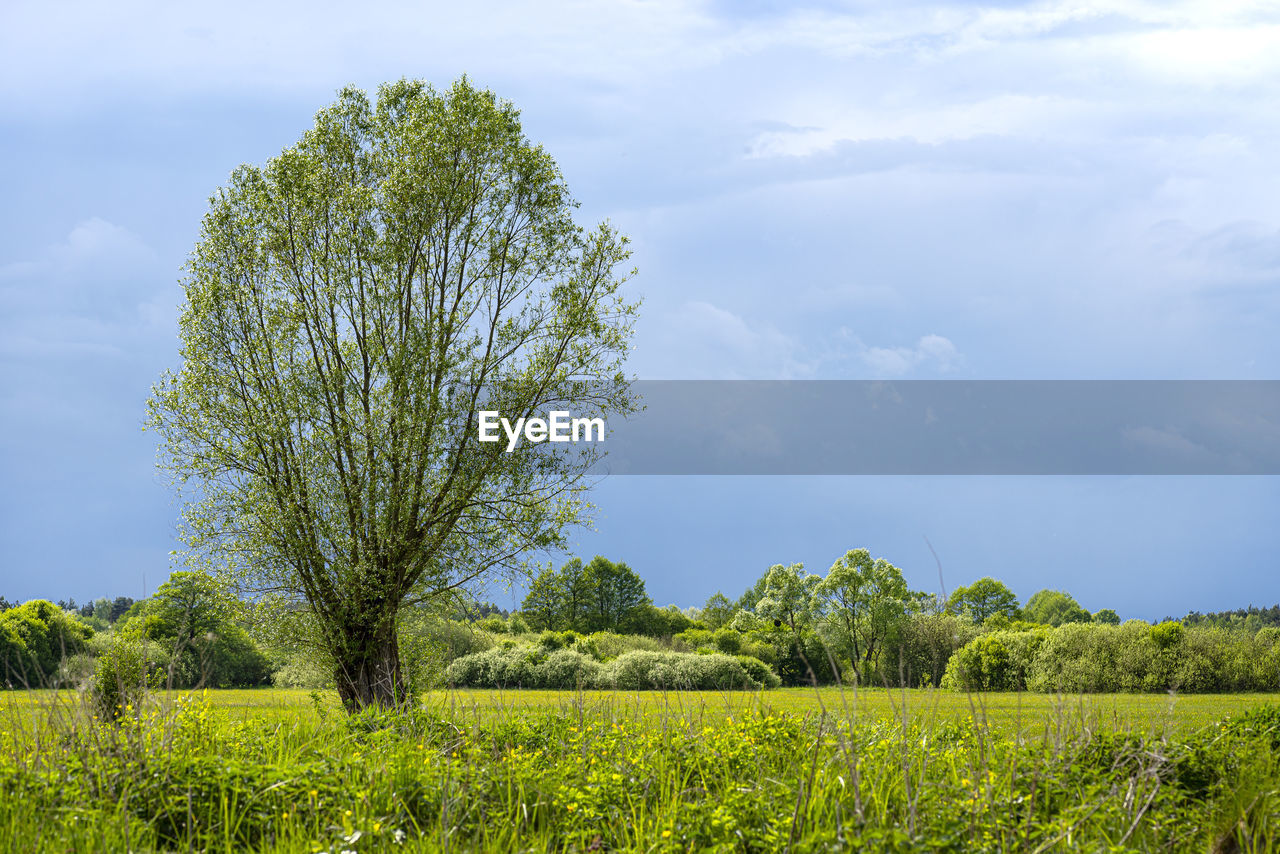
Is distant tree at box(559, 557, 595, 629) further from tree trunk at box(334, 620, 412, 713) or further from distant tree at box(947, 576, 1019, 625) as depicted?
tree trunk at box(334, 620, 412, 713)

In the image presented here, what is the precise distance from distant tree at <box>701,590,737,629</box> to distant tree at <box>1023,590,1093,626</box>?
2995 centimetres

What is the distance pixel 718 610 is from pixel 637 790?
77834 mm

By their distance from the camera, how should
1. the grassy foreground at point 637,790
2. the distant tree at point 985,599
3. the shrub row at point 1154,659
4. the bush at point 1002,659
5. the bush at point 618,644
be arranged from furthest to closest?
1. the distant tree at point 985,599
2. the bush at point 618,644
3. the bush at point 1002,659
4. the shrub row at point 1154,659
5. the grassy foreground at point 637,790

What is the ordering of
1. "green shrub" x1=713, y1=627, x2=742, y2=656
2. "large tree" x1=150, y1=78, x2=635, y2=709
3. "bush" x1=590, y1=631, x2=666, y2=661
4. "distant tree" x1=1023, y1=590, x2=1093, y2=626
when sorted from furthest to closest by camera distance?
"distant tree" x1=1023, y1=590, x2=1093, y2=626, "green shrub" x1=713, y1=627, x2=742, y2=656, "bush" x1=590, y1=631, x2=666, y2=661, "large tree" x1=150, y1=78, x2=635, y2=709

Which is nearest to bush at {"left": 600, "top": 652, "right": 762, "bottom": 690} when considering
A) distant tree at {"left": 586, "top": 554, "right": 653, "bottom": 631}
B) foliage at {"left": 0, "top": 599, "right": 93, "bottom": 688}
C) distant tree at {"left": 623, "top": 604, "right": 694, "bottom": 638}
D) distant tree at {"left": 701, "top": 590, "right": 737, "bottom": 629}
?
foliage at {"left": 0, "top": 599, "right": 93, "bottom": 688}

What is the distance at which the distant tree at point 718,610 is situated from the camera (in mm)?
80188

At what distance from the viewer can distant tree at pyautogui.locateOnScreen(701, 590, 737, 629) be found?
80.2m

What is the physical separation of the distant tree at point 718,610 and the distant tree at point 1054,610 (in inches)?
1179

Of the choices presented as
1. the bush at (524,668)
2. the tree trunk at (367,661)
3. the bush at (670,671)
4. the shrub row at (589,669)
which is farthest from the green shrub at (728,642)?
the tree trunk at (367,661)

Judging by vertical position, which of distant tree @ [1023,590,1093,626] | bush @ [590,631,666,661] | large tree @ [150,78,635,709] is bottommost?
distant tree @ [1023,590,1093,626]

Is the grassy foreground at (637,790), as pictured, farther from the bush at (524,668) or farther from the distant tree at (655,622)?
the distant tree at (655,622)

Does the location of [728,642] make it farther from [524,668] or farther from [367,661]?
[367,661]

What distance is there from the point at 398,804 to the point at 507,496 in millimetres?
10773

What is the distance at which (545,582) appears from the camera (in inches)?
682
